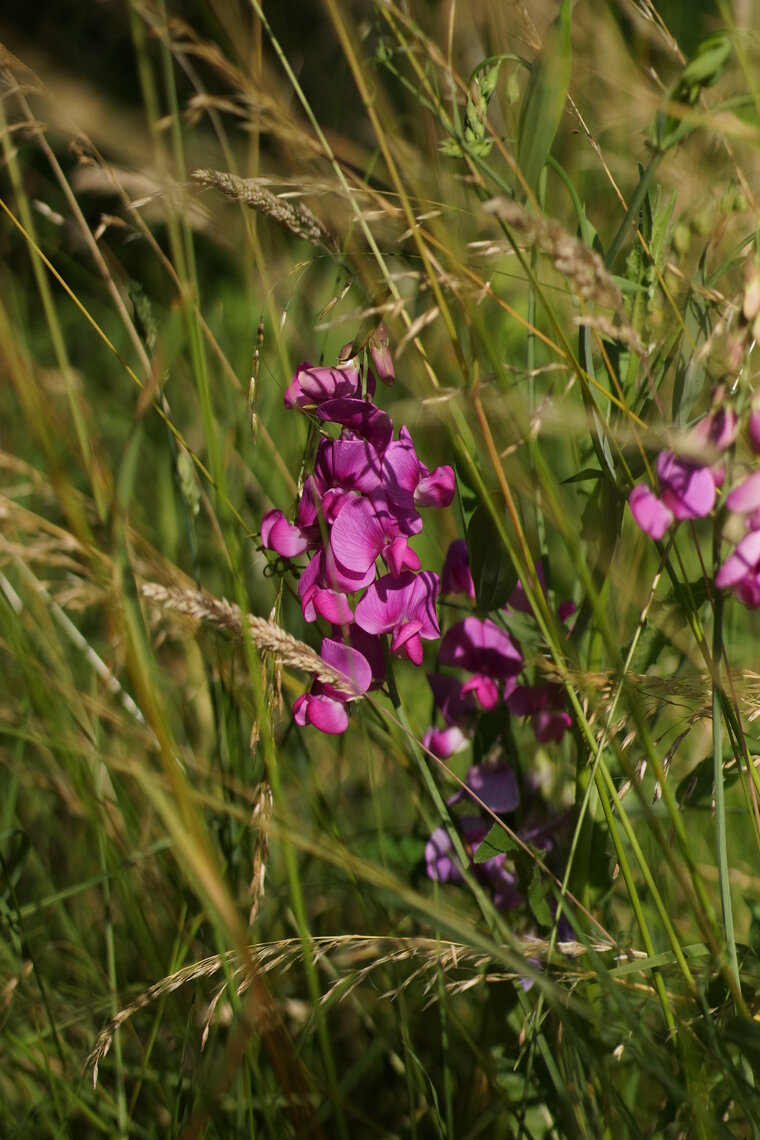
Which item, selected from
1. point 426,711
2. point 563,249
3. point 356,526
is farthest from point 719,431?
point 426,711

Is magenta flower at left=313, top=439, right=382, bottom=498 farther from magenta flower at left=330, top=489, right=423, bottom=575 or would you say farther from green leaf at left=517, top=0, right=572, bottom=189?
green leaf at left=517, top=0, right=572, bottom=189

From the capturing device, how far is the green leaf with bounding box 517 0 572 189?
66cm

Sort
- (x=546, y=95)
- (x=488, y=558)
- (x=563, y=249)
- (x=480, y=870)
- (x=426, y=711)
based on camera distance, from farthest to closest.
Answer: (x=426, y=711), (x=480, y=870), (x=488, y=558), (x=546, y=95), (x=563, y=249)

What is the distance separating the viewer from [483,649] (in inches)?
33.4

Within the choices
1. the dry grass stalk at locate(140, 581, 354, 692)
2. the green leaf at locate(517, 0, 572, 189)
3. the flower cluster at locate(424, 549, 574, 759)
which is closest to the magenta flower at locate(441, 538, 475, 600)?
the flower cluster at locate(424, 549, 574, 759)

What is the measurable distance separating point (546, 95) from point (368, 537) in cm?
33

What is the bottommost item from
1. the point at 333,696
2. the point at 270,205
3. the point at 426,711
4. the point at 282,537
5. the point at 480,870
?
the point at 426,711

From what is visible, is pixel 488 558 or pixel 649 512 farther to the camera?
pixel 488 558

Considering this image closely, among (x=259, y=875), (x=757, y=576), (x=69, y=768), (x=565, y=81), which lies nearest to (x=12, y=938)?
(x=69, y=768)

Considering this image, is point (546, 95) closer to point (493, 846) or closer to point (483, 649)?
point (483, 649)

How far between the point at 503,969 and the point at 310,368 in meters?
0.52

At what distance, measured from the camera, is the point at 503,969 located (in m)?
0.82

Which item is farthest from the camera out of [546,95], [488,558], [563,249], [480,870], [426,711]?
[426,711]

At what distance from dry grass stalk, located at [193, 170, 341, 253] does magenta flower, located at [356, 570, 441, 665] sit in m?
0.25
